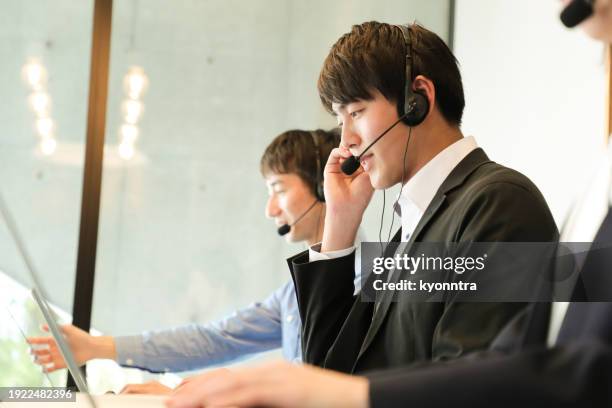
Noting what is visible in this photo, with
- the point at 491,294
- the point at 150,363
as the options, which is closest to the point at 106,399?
the point at 491,294

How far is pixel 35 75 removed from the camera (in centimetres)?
274

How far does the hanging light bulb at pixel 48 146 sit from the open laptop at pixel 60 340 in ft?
6.30

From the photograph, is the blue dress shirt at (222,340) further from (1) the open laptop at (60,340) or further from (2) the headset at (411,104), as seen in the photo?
(1) the open laptop at (60,340)

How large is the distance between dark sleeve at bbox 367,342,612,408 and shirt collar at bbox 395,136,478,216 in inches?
29.5

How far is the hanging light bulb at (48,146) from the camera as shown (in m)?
2.72

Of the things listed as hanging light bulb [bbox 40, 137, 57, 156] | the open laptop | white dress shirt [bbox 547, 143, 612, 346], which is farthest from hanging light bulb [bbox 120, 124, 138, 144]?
white dress shirt [bbox 547, 143, 612, 346]

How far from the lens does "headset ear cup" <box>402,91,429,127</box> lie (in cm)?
124

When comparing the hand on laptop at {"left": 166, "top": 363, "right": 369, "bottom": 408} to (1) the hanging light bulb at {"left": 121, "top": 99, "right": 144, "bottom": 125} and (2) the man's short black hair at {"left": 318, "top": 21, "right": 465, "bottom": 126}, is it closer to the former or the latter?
(2) the man's short black hair at {"left": 318, "top": 21, "right": 465, "bottom": 126}

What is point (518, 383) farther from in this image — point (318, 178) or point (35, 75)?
point (35, 75)

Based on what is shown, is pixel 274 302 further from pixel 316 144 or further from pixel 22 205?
pixel 22 205

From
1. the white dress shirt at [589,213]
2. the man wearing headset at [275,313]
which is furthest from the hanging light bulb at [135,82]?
the white dress shirt at [589,213]

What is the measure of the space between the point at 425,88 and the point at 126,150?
68.4 inches

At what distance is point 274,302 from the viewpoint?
2164 millimetres

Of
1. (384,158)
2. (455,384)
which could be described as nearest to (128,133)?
(384,158)
